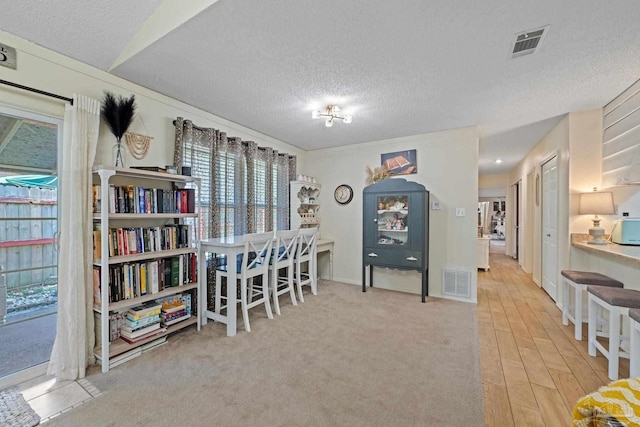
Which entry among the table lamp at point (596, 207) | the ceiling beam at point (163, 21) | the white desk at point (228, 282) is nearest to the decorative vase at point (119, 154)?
the ceiling beam at point (163, 21)

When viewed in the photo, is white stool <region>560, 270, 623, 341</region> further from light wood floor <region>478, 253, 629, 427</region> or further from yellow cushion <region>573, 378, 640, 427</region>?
yellow cushion <region>573, 378, 640, 427</region>

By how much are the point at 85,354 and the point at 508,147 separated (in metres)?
6.16

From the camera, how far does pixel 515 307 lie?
3.41 m

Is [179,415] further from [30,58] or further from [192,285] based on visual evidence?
[30,58]

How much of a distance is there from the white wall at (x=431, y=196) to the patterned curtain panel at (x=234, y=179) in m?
0.92

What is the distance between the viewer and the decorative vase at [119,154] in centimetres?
226

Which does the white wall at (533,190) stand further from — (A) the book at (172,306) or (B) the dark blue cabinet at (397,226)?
(A) the book at (172,306)

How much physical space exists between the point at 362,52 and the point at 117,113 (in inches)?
80.4

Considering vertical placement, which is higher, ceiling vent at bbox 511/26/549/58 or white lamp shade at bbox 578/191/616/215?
ceiling vent at bbox 511/26/549/58

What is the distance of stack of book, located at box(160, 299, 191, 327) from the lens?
2.46 m

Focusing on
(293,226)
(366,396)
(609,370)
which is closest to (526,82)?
(609,370)

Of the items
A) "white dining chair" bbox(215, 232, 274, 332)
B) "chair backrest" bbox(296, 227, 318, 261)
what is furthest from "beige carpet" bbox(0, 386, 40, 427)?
"chair backrest" bbox(296, 227, 318, 261)

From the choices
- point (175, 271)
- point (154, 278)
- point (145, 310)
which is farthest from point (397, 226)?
point (145, 310)

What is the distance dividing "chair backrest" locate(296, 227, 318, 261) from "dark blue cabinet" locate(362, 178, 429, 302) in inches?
31.2
